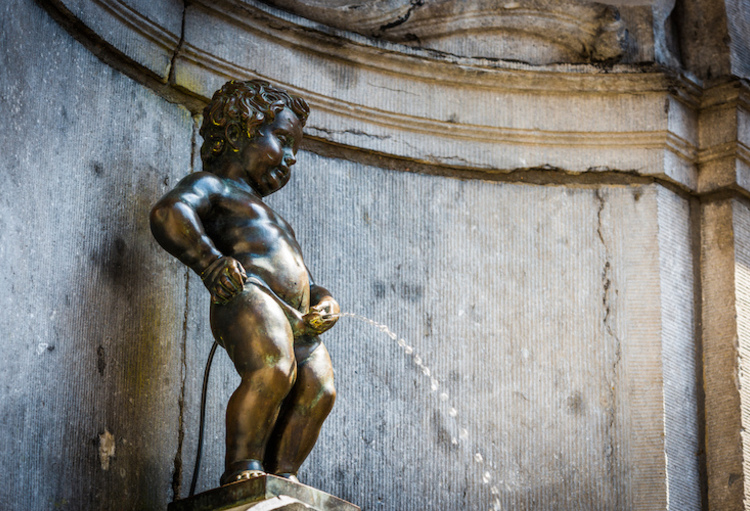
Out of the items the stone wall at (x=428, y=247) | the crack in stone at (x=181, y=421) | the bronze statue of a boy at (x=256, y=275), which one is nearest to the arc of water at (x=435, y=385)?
the stone wall at (x=428, y=247)

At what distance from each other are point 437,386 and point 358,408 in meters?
0.31

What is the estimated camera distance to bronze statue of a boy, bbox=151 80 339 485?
3.09 meters

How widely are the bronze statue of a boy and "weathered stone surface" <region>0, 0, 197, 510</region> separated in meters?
0.34

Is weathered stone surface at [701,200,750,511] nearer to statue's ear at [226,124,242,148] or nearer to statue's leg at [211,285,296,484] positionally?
statue's leg at [211,285,296,484]

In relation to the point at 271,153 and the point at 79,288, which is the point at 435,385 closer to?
the point at 271,153

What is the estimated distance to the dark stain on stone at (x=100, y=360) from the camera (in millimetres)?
3434

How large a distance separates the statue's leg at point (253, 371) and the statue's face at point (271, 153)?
453 millimetres

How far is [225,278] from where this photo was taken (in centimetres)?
311

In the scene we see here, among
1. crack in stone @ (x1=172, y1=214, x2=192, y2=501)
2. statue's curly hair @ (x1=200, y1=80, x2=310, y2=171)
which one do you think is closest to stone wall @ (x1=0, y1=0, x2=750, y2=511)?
crack in stone @ (x1=172, y1=214, x2=192, y2=501)

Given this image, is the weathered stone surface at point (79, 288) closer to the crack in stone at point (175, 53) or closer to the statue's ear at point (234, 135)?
the crack in stone at point (175, 53)

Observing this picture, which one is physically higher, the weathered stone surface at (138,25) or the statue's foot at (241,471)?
the weathered stone surface at (138,25)

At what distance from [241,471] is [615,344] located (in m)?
1.72

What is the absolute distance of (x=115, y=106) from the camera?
377 cm

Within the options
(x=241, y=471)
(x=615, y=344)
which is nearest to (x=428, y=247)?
(x=615, y=344)
